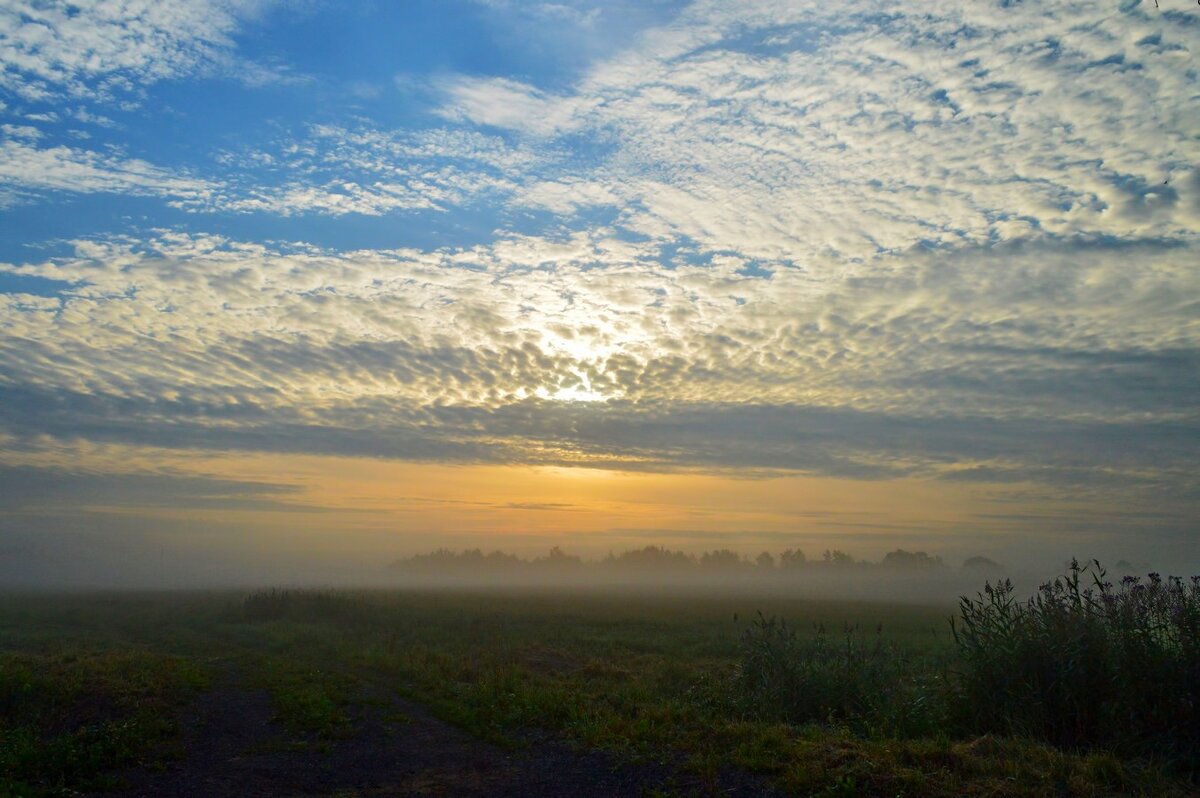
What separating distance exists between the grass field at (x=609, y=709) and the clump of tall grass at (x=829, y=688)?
38 mm

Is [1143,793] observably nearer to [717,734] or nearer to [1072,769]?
[1072,769]

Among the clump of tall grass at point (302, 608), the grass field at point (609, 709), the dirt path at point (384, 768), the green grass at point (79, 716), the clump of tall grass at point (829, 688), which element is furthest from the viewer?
the clump of tall grass at point (302, 608)

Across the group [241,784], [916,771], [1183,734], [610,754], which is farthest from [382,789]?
[1183,734]

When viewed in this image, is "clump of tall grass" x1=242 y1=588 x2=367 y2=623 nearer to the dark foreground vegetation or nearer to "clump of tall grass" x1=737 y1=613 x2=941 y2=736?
the dark foreground vegetation

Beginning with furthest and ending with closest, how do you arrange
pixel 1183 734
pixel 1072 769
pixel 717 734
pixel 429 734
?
pixel 429 734 → pixel 717 734 → pixel 1183 734 → pixel 1072 769

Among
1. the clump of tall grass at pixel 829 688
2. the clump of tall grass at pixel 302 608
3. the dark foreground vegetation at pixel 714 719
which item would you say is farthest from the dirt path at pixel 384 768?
the clump of tall grass at pixel 302 608

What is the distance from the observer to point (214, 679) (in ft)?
61.2

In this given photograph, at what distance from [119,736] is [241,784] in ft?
10.6

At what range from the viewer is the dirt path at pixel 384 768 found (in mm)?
9938

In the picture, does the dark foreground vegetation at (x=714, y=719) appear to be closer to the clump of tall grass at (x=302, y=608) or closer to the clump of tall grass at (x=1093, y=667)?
the clump of tall grass at (x=1093, y=667)

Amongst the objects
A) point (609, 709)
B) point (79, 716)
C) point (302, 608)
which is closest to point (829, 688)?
point (609, 709)

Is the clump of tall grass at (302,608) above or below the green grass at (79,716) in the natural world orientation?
below

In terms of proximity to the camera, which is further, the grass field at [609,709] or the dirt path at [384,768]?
the dirt path at [384,768]

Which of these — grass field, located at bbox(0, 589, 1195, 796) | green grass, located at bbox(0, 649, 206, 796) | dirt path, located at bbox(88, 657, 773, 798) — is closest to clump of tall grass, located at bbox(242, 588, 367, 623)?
grass field, located at bbox(0, 589, 1195, 796)
